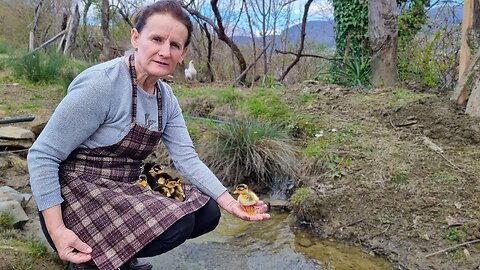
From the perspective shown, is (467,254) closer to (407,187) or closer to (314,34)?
(407,187)

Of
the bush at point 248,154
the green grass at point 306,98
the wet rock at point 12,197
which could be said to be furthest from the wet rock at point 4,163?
the green grass at point 306,98

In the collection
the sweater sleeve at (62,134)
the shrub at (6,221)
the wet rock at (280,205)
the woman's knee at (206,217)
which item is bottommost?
the wet rock at (280,205)

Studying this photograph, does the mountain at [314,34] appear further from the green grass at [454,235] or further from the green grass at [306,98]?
the green grass at [454,235]

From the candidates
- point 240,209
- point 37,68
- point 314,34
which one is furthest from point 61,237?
point 314,34

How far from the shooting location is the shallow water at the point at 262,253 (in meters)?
2.51

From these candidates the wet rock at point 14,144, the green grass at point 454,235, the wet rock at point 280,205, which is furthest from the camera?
the wet rock at point 14,144

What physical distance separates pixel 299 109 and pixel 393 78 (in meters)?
1.69

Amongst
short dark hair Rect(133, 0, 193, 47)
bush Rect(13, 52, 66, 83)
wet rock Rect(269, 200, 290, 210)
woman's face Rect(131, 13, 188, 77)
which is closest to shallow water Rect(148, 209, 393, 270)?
wet rock Rect(269, 200, 290, 210)

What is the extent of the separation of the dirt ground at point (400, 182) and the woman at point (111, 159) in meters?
1.43

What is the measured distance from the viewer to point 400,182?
3189mm

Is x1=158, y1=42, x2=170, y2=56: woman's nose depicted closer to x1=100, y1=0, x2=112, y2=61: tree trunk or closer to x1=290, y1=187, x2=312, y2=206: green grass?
x1=290, y1=187, x2=312, y2=206: green grass

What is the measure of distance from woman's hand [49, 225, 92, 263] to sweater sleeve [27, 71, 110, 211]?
10cm

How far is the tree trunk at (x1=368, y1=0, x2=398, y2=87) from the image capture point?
5.76 m

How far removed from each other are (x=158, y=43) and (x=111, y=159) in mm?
476
